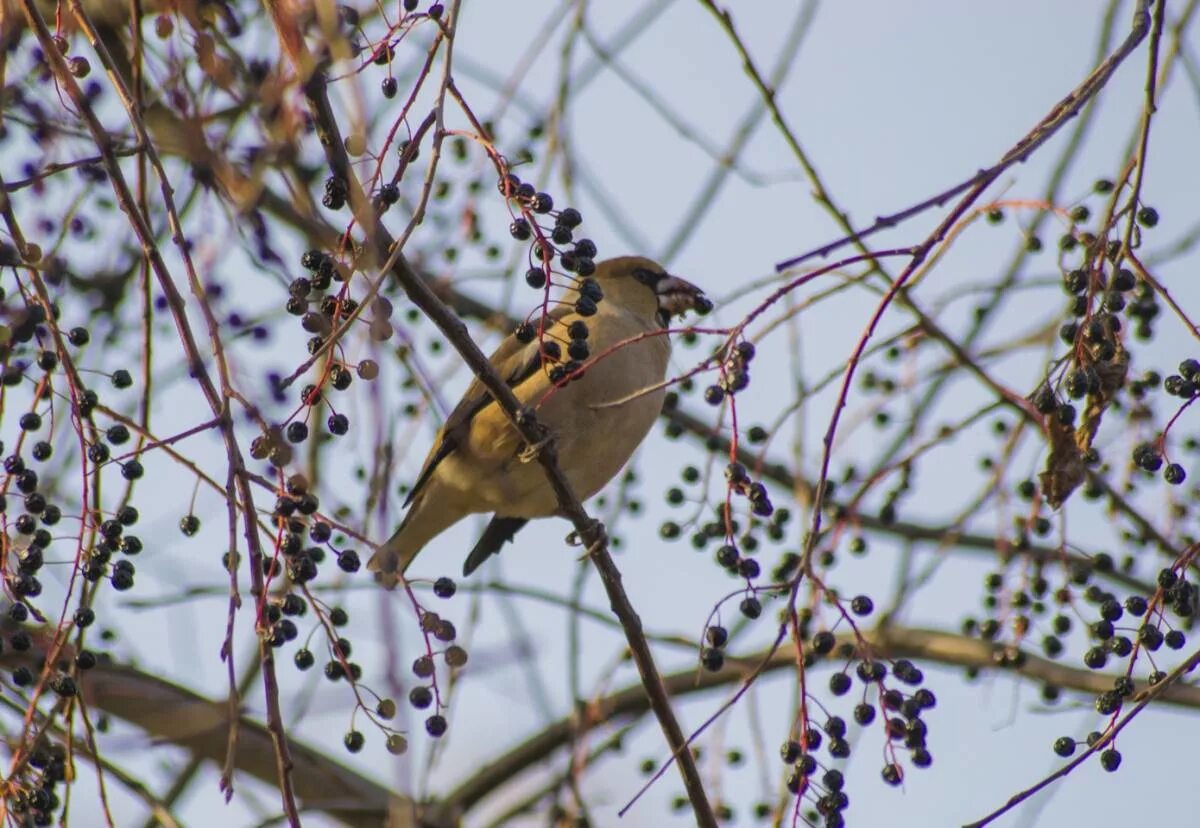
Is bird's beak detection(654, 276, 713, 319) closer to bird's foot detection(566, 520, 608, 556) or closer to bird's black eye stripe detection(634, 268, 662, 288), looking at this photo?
bird's black eye stripe detection(634, 268, 662, 288)

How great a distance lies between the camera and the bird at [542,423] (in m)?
5.28

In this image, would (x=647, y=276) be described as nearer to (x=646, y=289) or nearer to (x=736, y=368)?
(x=646, y=289)

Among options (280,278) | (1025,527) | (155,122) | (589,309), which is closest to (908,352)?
(1025,527)

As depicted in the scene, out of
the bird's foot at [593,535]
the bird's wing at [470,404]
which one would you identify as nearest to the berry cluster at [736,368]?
the bird's foot at [593,535]

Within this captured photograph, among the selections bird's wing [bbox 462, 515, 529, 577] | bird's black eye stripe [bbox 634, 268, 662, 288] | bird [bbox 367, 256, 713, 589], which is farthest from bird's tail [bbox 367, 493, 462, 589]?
bird's black eye stripe [bbox 634, 268, 662, 288]

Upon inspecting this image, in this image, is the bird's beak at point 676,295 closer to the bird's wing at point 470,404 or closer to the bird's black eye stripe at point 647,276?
the bird's black eye stripe at point 647,276

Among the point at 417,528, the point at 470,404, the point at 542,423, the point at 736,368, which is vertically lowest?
the point at 736,368

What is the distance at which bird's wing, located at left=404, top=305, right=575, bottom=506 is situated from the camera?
17.9 feet

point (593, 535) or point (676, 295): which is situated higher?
point (676, 295)

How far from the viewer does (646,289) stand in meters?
6.27

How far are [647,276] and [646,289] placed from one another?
74 mm

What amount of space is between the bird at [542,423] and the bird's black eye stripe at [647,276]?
0.19 metres

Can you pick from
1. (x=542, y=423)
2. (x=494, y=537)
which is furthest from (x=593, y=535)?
(x=494, y=537)

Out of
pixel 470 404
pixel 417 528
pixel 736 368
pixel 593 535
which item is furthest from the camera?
pixel 417 528
